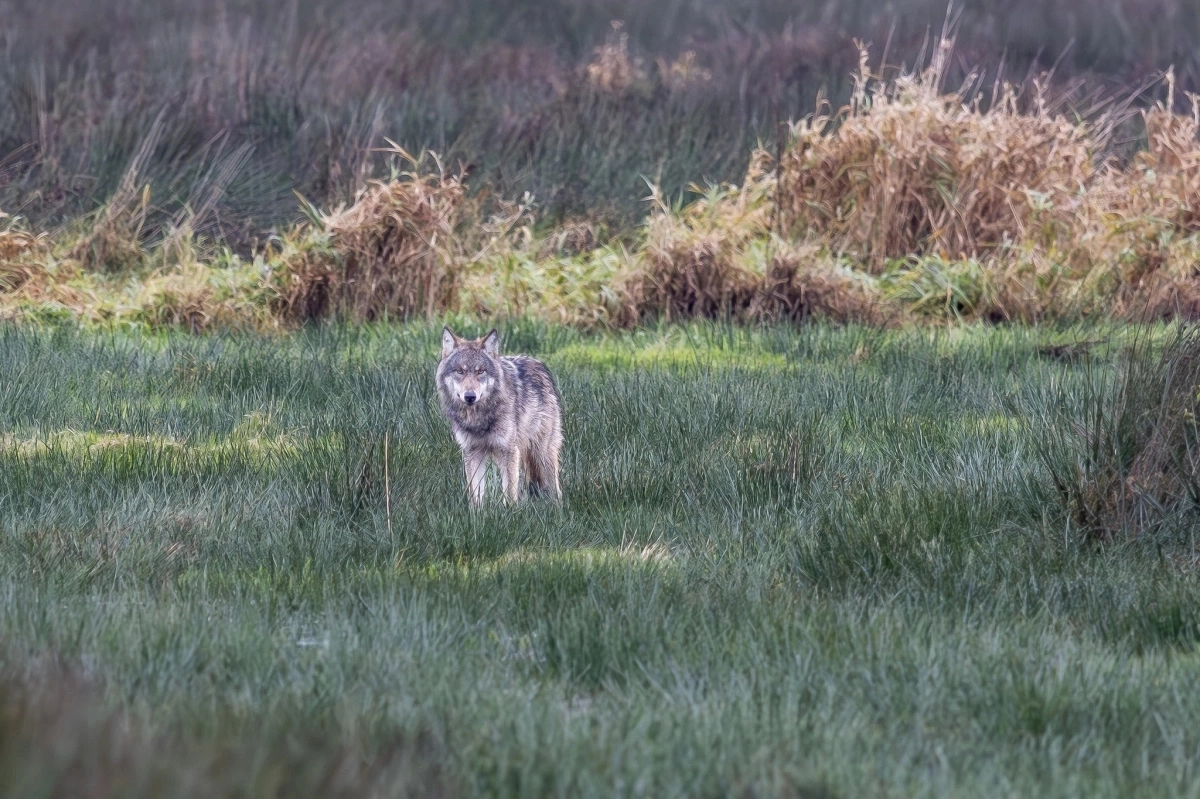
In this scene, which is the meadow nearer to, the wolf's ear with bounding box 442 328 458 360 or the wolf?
the wolf

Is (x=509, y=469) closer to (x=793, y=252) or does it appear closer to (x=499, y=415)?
(x=499, y=415)

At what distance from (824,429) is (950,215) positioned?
5434 mm

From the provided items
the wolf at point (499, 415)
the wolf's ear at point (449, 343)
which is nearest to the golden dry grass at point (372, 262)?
the wolf's ear at point (449, 343)

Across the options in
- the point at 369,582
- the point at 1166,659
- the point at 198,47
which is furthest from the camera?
the point at 198,47

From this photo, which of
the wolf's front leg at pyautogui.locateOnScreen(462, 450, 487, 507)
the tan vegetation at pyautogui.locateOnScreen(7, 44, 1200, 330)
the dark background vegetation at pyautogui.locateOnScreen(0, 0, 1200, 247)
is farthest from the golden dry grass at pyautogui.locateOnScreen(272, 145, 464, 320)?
the wolf's front leg at pyautogui.locateOnScreen(462, 450, 487, 507)

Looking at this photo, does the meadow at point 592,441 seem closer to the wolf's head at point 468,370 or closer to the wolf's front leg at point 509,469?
the wolf's front leg at point 509,469

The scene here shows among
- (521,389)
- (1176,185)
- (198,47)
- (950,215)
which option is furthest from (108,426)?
(198,47)

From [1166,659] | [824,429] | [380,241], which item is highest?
[1166,659]

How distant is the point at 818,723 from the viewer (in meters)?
3.09

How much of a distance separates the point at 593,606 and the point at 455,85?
1363 centimetres

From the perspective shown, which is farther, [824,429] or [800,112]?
[800,112]

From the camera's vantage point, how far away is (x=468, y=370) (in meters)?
5.80

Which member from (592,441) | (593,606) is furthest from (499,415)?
(593,606)

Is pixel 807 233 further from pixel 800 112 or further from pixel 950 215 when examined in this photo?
pixel 800 112
